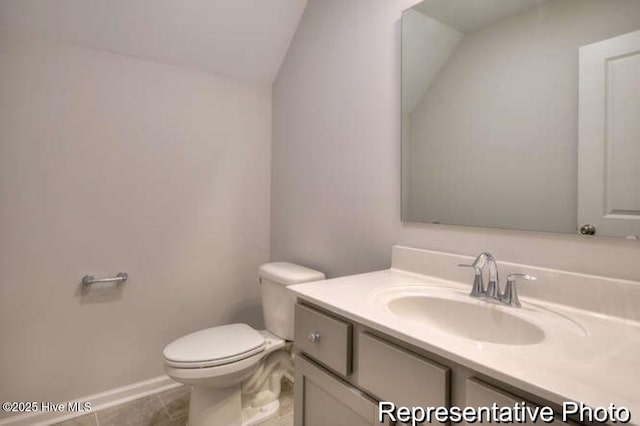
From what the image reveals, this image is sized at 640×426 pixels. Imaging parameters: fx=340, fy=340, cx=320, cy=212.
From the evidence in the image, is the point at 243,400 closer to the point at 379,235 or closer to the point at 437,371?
the point at 379,235

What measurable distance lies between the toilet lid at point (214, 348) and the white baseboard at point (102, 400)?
58cm

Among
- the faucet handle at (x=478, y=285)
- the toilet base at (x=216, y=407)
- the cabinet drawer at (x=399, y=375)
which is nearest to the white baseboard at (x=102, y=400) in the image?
the toilet base at (x=216, y=407)

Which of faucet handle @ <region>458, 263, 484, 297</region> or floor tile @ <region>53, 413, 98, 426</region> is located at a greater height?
faucet handle @ <region>458, 263, 484, 297</region>

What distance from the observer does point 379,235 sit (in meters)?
1.60

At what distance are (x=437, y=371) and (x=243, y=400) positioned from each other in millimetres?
1397

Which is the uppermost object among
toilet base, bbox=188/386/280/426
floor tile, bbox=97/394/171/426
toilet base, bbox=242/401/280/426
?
toilet base, bbox=188/386/280/426

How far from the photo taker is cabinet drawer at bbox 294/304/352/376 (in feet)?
3.19

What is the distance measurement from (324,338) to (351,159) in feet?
3.17

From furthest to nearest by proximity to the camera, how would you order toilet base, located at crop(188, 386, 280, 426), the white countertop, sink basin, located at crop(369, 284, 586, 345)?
1. toilet base, located at crop(188, 386, 280, 426)
2. sink basin, located at crop(369, 284, 586, 345)
3. the white countertop

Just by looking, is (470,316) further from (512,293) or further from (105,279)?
(105,279)

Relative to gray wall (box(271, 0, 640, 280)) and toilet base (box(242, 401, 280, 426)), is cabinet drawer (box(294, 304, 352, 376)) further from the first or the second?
toilet base (box(242, 401, 280, 426))

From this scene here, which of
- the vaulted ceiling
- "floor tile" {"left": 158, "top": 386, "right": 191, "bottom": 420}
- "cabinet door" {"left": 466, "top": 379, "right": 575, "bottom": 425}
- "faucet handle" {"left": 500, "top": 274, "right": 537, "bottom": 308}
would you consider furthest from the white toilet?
the vaulted ceiling

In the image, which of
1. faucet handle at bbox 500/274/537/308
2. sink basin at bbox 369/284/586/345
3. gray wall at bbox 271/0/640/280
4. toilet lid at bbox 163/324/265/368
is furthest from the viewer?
toilet lid at bbox 163/324/265/368

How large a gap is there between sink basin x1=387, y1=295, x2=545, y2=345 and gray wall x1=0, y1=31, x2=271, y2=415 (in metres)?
1.45
